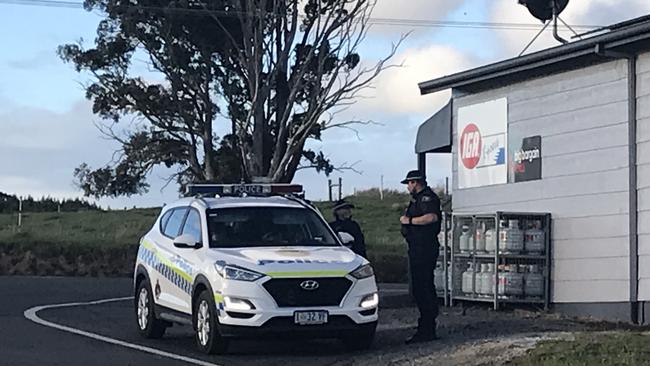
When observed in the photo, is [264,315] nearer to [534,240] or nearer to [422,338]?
[422,338]

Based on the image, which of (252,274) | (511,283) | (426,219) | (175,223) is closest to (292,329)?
(252,274)

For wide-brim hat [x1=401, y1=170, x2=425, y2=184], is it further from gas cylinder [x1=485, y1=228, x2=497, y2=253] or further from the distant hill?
the distant hill

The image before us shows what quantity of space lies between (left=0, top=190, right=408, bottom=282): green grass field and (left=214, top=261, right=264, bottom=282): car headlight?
67.3ft

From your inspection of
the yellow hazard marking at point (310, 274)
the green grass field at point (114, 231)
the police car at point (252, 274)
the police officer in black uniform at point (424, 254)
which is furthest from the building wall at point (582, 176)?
the green grass field at point (114, 231)

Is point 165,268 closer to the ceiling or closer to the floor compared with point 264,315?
closer to the ceiling

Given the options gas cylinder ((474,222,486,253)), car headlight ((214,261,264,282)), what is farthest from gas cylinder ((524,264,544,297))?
car headlight ((214,261,264,282))

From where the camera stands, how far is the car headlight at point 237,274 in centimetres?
1346

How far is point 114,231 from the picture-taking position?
41469 millimetres

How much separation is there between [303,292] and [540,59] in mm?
6295

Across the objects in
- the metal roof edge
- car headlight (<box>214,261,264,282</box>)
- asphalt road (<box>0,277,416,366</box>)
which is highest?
the metal roof edge

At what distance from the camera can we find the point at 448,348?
13.3 m

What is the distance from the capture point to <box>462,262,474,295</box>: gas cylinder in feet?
63.4

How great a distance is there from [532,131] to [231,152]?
26.3m

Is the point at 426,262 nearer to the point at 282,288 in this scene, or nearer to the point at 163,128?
the point at 282,288
